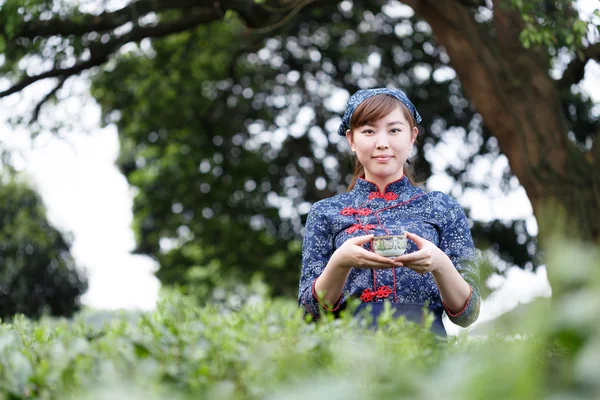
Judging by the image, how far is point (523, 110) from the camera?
8148 millimetres

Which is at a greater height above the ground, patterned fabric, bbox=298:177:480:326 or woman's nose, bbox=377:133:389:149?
woman's nose, bbox=377:133:389:149

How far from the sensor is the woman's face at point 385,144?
319 cm

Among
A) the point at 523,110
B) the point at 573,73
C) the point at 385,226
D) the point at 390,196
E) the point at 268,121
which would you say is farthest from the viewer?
the point at 268,121

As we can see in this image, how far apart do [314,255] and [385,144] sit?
535 millimetres

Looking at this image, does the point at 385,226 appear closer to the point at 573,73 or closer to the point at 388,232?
the point at 388,232

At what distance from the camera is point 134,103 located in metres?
12.9

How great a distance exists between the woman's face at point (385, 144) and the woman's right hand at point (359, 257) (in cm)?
58

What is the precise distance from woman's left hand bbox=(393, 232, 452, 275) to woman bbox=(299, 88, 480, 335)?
0.54 feet

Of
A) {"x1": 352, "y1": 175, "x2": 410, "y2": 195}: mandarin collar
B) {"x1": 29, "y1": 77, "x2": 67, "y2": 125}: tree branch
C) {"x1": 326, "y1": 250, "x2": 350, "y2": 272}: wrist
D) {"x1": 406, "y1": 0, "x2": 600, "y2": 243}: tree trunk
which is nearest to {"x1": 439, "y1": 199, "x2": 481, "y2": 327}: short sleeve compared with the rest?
{"x1": 352, "y1": 175, "x2": 410, "y2": 195}: mandarin collar

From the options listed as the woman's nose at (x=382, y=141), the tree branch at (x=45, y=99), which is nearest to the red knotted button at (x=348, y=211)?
the woman's nose at (x=382, y=141)

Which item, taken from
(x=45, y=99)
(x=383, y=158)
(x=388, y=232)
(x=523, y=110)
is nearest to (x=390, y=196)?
(x=383, y=158)

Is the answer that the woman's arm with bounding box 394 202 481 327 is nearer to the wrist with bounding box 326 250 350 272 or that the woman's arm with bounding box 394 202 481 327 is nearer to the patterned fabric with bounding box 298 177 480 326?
the patterned fabric with bounding box 298 177 480 326

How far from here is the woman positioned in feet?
9.61

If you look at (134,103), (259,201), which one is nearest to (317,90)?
(259,201)
